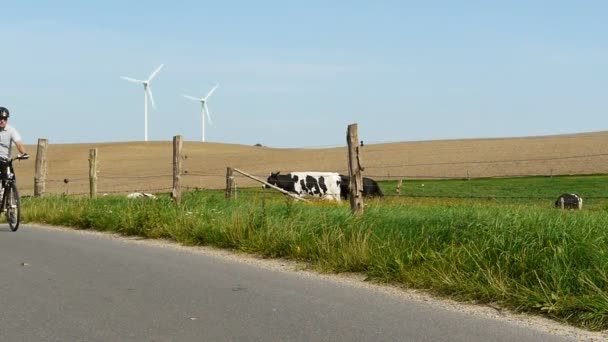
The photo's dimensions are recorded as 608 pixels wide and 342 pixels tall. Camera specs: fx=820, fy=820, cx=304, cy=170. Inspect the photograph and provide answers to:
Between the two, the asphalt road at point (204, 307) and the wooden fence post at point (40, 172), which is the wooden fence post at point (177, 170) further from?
the wooden fence post at point (40, 172)

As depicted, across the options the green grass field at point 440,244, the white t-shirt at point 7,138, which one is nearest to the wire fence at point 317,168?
the white t-shirt at point 7,138

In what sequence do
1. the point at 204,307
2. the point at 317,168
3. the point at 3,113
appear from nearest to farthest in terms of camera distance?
the point at 204,307 < the point at 3,113 < the point at 317,168

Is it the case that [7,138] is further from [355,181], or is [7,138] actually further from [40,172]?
[40,172]

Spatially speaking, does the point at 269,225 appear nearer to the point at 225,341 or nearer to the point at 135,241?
the point at 135,241

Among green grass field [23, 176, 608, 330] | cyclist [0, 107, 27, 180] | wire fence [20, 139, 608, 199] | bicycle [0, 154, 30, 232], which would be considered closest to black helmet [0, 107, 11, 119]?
cyclist [0, 107, 27, 180]

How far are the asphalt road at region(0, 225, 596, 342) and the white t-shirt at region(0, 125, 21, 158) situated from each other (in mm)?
4251

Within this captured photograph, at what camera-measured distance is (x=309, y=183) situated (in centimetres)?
3391

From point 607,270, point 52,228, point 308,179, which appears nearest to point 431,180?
point 308,179

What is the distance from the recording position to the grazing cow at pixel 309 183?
33469 mm

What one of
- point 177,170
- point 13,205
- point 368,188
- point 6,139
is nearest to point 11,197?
point 13,205

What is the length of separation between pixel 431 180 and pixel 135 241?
3128 centimetres

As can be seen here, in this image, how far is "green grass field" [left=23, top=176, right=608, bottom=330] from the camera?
6691mm

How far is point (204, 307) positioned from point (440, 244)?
3025 millimetres

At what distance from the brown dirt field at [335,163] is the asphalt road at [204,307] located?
27.2 m
